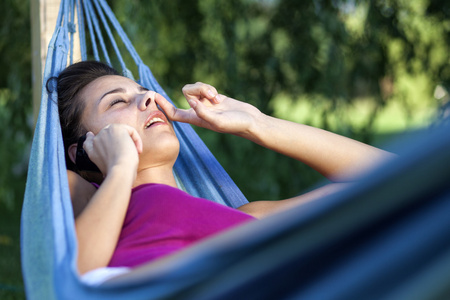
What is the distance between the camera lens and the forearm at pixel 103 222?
45.2 inches

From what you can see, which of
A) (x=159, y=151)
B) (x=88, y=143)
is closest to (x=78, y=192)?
(x=88, y=143)

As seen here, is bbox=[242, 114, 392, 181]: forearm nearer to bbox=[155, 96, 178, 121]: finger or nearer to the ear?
bbox=[155, 96, 178, 121]: finger

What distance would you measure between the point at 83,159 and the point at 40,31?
1.88 ft

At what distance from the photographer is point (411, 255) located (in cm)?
62

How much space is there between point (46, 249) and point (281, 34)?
118 inches

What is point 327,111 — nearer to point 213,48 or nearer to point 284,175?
point 284,175

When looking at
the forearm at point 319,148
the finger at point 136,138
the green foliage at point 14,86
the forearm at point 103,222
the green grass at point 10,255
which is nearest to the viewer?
the forearm at point 103,222

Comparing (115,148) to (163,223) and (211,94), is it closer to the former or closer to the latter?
(163,223)

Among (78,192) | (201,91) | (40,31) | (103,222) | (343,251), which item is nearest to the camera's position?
(343,251)

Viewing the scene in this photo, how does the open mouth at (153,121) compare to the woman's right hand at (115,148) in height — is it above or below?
above

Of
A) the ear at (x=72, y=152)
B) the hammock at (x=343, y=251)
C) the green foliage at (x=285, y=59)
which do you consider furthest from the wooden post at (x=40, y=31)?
the green foliage at (x=285, y=59)

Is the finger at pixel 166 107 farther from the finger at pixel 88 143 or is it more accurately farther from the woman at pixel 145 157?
the finger at pixel 88 143

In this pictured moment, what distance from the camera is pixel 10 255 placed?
3.53m

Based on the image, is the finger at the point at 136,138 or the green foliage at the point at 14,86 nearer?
the finger at the point at 136,138
